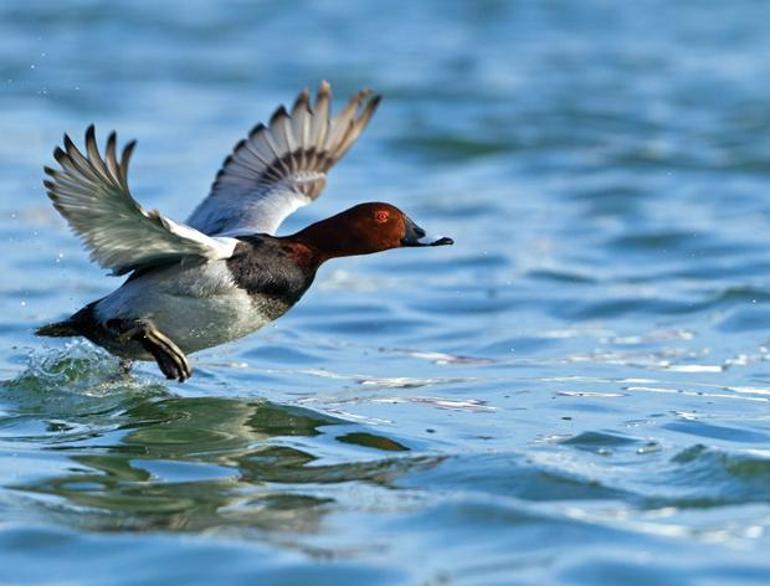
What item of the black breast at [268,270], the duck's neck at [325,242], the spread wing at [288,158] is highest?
the spread wing at [288,158]

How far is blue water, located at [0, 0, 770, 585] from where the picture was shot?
17.6 ft

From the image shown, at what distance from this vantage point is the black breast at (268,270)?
7.16m

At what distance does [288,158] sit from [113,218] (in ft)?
7.82

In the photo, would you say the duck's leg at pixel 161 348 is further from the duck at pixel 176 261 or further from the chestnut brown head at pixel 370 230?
the chestnut brown head at pixel 370 230

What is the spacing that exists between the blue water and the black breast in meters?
0.59

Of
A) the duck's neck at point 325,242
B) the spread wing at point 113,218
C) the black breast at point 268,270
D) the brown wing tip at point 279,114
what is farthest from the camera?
the brown wing tip at point 279,114

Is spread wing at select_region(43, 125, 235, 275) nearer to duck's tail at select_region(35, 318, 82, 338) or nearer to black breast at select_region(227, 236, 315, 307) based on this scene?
black breast at select_region(227, 236, 315, 307)

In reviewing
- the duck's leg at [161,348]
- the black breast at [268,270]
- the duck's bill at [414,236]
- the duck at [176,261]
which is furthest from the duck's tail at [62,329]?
the duck's bill at [414,236]

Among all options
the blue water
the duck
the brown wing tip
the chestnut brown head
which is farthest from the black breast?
the brown wing tip

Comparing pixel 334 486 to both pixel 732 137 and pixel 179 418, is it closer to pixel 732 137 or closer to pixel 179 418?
pixel 179 418

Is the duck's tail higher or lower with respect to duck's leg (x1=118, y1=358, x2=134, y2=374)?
higher

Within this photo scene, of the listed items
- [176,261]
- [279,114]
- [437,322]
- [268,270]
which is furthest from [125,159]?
[437,322]

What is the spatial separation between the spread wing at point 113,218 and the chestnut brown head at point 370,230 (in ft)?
1.92

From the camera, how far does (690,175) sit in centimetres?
1423
